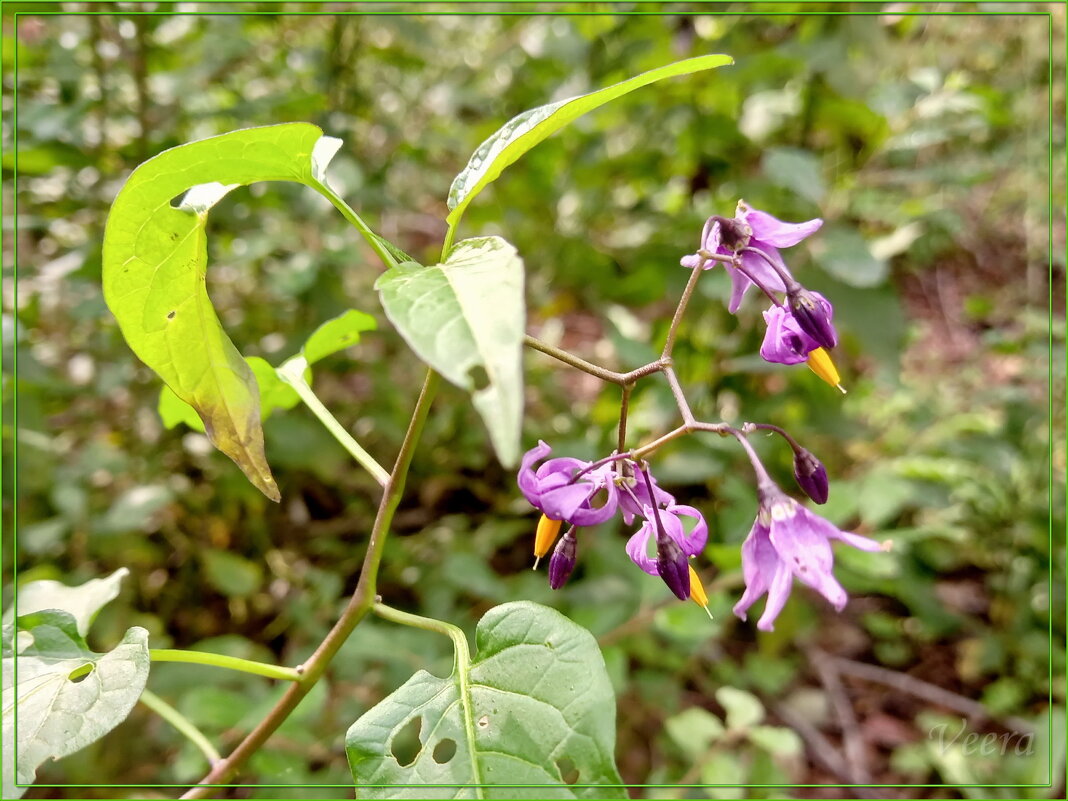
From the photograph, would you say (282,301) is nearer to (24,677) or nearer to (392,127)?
(392,127)

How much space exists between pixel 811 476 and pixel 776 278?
26 centimetres

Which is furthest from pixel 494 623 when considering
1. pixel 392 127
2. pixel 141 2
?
pixel 392 127

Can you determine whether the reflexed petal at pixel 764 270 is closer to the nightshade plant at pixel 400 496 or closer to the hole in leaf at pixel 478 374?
the nightshade plant at pixel 400 496

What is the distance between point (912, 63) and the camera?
311 centimetres

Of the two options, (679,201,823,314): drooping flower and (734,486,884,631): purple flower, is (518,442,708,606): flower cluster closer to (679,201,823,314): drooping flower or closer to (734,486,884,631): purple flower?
(734,486,884,631): purple flower

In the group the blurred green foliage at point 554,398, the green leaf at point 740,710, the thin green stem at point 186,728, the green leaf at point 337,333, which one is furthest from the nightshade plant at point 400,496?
the green leaf at point 740,710

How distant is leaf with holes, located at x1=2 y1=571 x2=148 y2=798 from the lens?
0.85m

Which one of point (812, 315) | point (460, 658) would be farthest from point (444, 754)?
point (812, 315)

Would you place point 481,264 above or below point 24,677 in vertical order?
above

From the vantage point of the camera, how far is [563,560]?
38.1 inches

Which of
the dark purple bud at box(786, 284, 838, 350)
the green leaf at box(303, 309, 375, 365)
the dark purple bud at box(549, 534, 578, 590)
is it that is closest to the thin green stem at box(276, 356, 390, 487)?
the green leaf at box(303, 309, 375, 365)

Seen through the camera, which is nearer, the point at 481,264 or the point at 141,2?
the point at 481,264

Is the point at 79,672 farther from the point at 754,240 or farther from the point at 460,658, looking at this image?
the point at 754,240

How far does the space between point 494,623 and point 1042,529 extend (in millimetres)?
2659
